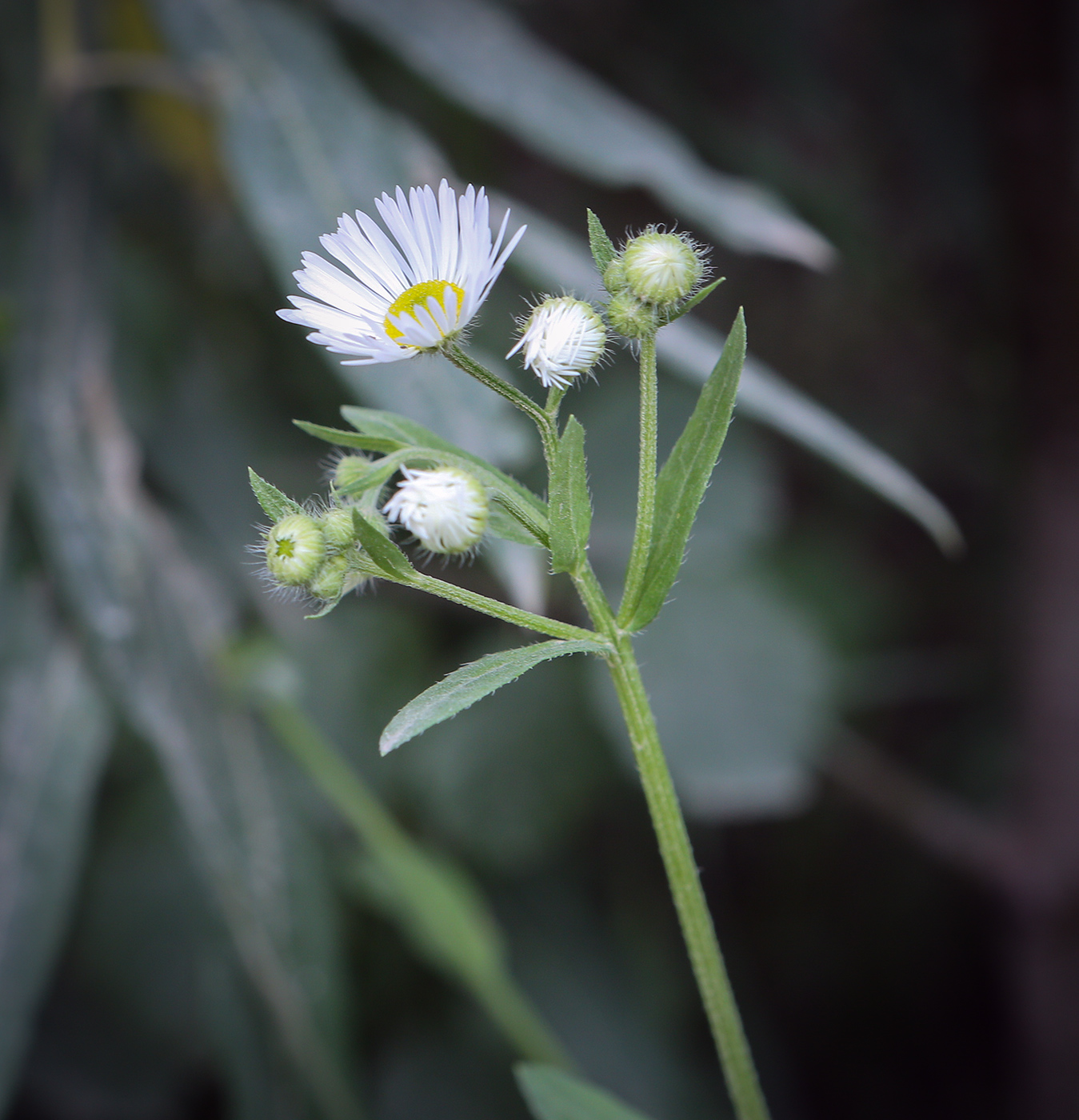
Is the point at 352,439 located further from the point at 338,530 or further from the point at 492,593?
the point at 492,593

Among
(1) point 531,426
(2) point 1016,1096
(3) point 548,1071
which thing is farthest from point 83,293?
(2) point 1016,1096

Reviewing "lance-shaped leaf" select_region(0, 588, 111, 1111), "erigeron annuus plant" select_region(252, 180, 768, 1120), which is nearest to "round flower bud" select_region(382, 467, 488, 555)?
"erigeron annuus plant" select_region(252, 180, 768, 1120)

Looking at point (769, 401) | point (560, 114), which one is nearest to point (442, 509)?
point (769, 401)

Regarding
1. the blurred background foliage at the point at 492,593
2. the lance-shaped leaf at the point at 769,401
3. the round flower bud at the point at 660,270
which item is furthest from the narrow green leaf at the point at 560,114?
the round flower bud at the point at 660,270

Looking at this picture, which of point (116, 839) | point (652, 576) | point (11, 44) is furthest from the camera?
point (116, 839)

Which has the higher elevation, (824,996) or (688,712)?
(688,712)

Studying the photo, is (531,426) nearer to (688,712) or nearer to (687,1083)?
(688,712)

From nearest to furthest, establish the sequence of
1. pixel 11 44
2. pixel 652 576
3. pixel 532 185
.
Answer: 1. pixel 652 576
2. pixel 11 44
3. pixel 532 185
